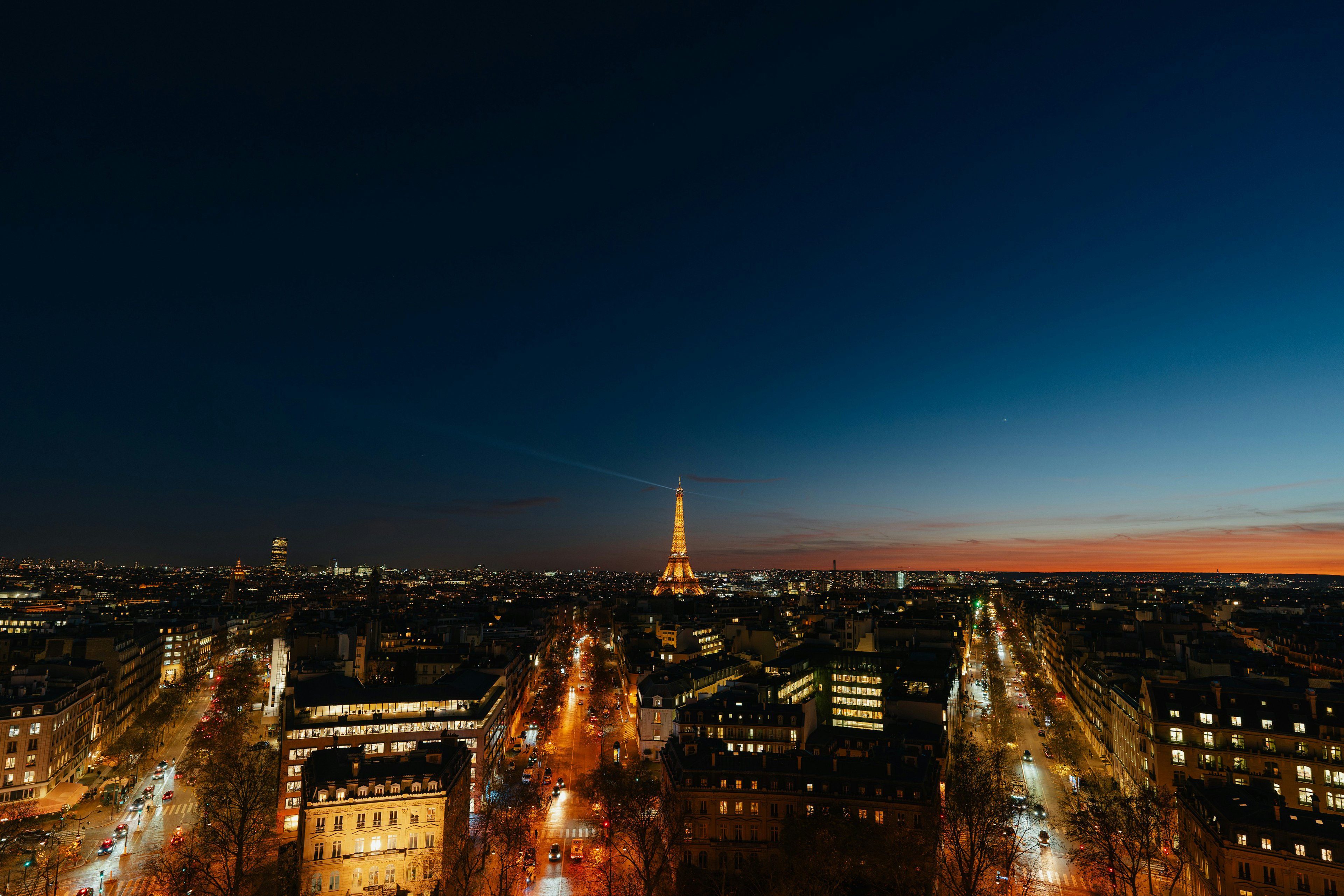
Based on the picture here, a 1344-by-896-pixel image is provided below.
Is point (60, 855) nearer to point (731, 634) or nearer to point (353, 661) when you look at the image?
point (353, 661)

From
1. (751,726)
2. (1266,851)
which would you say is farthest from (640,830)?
(1266,851)

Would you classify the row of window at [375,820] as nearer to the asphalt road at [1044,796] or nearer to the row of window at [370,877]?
the row of window at [370,877]

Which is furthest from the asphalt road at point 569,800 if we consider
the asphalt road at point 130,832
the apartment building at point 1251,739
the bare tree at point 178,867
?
the apartment building at point 1251,739

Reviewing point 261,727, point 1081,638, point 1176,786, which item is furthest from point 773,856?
point 1081,638

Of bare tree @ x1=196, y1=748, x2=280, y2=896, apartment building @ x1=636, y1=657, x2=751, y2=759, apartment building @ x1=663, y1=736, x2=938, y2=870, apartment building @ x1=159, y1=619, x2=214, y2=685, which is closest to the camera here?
bare tree @ x1=196, y1=748, x2=280, y2=896

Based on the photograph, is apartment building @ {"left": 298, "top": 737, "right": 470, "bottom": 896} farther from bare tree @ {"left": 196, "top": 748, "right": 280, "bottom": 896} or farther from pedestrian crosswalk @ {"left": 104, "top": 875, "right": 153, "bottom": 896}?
pedestrian crosswalk @ {"left": 104, "top": 875, "right": 153, "bottom": 896}

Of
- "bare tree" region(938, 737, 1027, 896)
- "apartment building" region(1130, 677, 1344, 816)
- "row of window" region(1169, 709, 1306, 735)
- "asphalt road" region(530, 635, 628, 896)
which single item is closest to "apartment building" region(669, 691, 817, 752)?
"asphalt road" region(530, 635, 628, 896)
